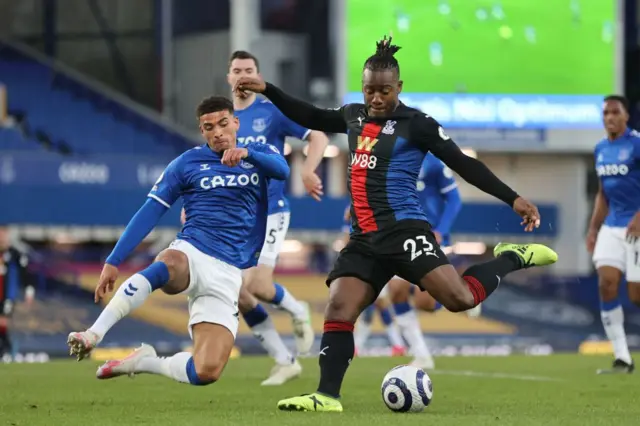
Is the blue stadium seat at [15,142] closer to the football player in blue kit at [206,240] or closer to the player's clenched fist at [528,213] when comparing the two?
the football player in blue kit at [206,240]

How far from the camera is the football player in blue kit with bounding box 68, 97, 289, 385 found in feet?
26.9

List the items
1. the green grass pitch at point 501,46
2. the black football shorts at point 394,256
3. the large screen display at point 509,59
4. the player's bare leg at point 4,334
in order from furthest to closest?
the large screen display at point 509,59 → the green grass pitch at point 501,46 → the player's bare leg at point 4,334 → the black football shorts at point 394,256

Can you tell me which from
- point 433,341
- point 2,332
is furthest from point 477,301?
point 433,341

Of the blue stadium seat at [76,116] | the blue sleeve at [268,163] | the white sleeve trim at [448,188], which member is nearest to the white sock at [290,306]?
the blue sleeve at [268,163]

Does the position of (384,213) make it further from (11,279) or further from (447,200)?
(11,279)

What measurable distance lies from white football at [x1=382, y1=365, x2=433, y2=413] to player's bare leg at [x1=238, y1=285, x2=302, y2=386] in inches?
112

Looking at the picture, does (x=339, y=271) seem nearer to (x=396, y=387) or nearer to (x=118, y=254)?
(x=396, y=387)

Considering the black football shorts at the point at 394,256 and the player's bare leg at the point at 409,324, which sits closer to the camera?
the black football shorts at the point at 394,256

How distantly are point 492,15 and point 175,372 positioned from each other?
2000 cm

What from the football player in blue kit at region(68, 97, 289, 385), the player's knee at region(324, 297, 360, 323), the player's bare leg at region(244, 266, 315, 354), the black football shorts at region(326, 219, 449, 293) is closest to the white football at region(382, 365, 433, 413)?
the player's knee at region(324, 297, 360, 323)

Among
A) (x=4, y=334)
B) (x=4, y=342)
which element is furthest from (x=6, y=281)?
(x=4, y=342)

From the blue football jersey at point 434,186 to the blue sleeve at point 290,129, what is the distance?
100 inches

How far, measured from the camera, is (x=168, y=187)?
8.48 m

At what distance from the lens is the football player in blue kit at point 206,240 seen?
8.20 meters
